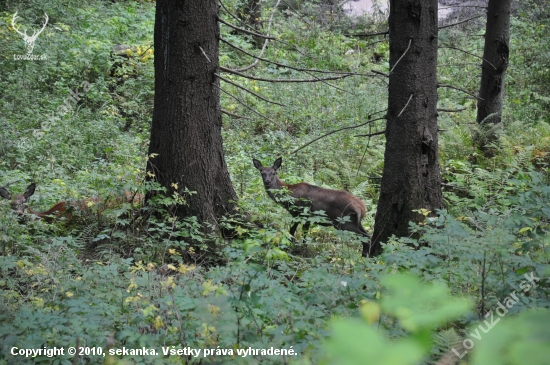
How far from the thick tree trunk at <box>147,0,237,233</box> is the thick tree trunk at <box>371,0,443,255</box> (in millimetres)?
2502

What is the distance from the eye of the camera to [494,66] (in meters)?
11.7

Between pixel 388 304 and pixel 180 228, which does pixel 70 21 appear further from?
pixel 388 304

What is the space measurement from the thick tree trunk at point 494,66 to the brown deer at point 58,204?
8.19 meters

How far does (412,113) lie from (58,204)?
5.58 metres

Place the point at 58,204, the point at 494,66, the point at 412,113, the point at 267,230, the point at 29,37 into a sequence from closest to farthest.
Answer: the point at 267,230, the point at 412,113, the point at 58,204, the point at 494,66, the point at 29,37

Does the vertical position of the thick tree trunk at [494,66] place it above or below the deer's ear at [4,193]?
above

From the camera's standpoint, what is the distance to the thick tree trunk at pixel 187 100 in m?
7.09

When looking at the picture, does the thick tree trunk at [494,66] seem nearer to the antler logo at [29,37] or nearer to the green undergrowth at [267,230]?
the green undergrowth at [267,230]

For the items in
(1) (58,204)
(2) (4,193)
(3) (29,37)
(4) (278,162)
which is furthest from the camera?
(3) (29,37)

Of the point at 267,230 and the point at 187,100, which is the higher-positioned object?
the point at 187,100

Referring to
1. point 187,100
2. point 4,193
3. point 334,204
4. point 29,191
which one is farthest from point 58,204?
point 334,204

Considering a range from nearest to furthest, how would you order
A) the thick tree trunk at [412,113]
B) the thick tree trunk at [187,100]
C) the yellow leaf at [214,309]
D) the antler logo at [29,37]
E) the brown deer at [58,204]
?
the yellow leaf at [214,309], the thick tree trunk at [412,113], the thick tree trunk at [187,100], the brown deer at [58,204], the antler logo at [29,37]

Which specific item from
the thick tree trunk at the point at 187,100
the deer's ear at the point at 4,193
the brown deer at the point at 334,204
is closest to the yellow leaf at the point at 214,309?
the thick tree trunk at the point at 187,100

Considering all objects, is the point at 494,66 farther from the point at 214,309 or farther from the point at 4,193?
the point at 214,309
